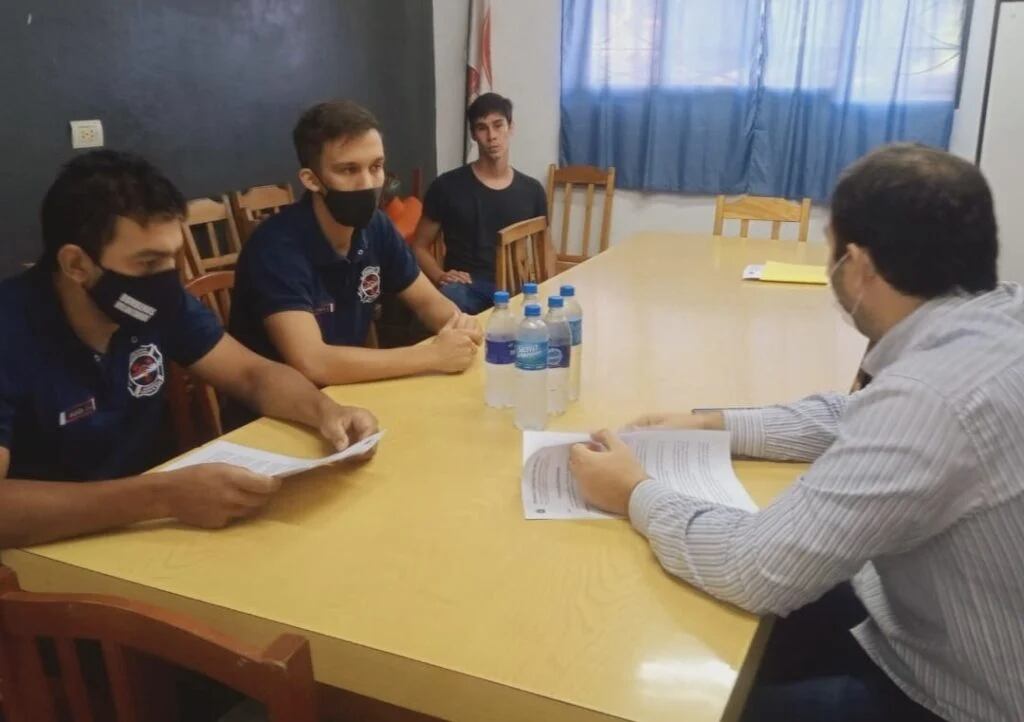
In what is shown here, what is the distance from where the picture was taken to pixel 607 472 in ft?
4.20

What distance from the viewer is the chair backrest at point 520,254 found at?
3.12 metres

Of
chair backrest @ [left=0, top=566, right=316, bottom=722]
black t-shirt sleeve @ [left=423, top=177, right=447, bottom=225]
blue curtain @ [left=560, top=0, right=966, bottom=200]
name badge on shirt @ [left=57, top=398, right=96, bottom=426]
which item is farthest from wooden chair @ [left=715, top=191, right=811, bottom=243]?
chair backrest @ [left=0, top=566, right=316, bottom=722]

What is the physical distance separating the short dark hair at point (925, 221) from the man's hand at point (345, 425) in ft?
2.74

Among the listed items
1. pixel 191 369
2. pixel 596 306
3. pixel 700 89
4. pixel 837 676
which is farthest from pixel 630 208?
pixel 837 676

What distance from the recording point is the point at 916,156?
1.12 metres

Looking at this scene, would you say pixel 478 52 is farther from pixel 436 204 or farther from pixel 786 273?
pixel 786 273

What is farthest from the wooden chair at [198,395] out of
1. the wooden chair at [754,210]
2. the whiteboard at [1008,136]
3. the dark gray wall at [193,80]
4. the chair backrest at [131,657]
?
the whiteboard at [1008,136]

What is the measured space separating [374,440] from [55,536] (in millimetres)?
466

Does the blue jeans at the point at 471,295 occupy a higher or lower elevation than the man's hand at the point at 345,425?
lower

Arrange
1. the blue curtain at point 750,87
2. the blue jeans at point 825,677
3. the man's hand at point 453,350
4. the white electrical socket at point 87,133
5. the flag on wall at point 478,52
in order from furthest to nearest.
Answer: the flag on wall at point 478,52 < the blue curtain at point 750,87 < the white electrical socket at point 87,133 < the man's hand at point 453,350 < the blue jeans at point 825,677

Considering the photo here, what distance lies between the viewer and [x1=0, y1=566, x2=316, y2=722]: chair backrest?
785 millimetres

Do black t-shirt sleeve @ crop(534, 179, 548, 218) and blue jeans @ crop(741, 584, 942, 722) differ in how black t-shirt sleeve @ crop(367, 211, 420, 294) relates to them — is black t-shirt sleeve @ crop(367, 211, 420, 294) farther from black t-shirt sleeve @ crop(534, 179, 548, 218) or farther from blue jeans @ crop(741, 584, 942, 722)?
black t-shirt sleeve @ crop(534, 179, 548, 218)

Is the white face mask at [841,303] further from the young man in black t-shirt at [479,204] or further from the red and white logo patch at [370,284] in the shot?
the young man in black t-shirt at [479,204]

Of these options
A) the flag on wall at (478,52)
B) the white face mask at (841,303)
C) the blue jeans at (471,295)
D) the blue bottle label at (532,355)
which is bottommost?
the blue jeans at (471,295)
